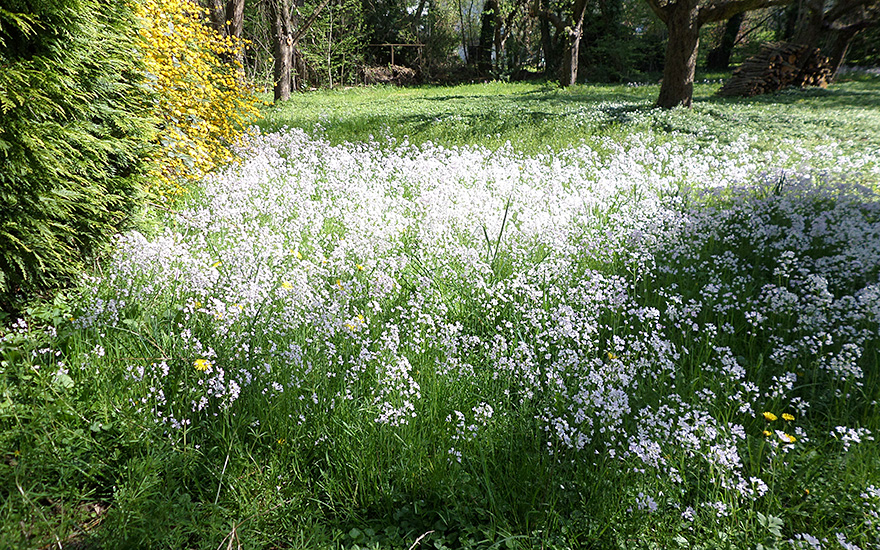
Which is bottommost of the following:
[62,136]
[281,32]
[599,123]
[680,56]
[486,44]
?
[62,136]

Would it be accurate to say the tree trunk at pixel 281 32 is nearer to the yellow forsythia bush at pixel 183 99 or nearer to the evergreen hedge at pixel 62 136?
the yellow forsythia bush at pixel 183 99

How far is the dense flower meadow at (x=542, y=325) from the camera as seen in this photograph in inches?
103

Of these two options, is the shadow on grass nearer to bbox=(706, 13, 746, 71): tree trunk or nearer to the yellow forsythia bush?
the yellow forsythia bush

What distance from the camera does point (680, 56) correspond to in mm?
12836

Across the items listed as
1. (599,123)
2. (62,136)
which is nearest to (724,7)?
(599,123)

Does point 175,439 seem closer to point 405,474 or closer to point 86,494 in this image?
point 86,494

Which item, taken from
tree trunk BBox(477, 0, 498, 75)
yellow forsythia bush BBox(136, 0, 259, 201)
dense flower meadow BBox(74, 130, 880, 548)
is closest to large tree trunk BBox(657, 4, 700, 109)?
dense flower meadow BBox(74, 130, 880, 548)

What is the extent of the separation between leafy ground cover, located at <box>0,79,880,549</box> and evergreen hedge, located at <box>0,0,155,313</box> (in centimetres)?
35

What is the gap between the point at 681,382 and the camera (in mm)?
3125

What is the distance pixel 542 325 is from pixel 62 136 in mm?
3846

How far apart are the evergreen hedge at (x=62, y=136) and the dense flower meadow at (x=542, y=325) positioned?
38cm

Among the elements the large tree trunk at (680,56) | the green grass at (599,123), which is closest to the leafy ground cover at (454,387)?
the green grass at (599,123)

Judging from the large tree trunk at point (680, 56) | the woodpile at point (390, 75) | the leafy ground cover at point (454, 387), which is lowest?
the leafy ground cover at point (454, 387)

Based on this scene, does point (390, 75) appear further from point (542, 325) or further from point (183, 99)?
point (542, 325)
